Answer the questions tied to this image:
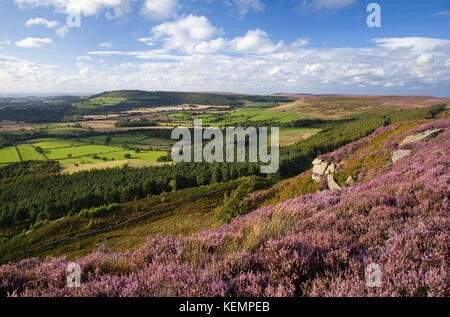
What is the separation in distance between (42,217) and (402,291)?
8509 centimetres

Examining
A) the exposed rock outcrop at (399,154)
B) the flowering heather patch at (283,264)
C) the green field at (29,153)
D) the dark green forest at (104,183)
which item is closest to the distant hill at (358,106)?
the dark green forest at (104,183)

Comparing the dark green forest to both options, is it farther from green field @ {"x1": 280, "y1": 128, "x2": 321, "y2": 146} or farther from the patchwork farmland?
green field @ {"x1": 280, "y1": 128, "x2": 321, "y2": 146}

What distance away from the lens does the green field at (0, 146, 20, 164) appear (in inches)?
4654

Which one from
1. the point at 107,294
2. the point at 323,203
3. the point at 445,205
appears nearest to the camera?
the point at 107,294

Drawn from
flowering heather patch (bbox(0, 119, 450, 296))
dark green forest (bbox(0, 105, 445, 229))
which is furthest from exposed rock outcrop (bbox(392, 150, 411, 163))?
dark green forest (bbox(0, 105, 445, 229))

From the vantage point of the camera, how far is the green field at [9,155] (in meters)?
118

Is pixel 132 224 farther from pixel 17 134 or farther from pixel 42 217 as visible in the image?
pixel 17 134

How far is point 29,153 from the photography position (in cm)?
12688

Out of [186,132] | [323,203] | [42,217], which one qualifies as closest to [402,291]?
[323,203]

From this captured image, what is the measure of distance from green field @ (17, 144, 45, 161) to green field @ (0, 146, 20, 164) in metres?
2.80

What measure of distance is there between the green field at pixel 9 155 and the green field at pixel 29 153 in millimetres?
2799

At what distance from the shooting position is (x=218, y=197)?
2020 inches

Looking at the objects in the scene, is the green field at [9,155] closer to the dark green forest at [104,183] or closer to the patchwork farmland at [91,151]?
the patchwork farmland at [91,151]
